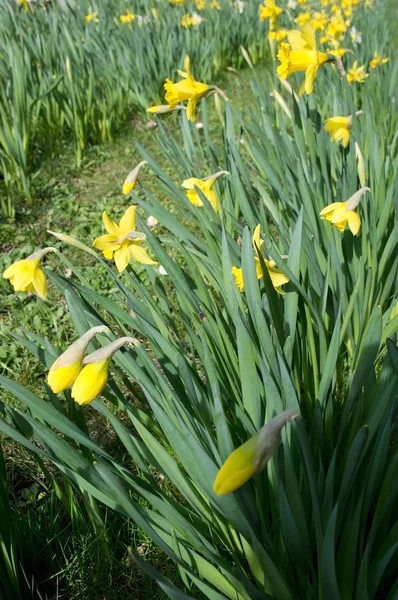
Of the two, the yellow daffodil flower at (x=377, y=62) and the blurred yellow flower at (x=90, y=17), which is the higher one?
the blurred yellow flower at (x=90, y=17)

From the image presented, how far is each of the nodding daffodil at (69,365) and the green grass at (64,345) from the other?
0.52 metres

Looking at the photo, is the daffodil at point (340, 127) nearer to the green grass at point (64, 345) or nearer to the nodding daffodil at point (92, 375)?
the green grass at point (64, 345)

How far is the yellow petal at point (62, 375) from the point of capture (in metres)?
0.92

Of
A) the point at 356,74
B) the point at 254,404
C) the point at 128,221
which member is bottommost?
the point at 254,404

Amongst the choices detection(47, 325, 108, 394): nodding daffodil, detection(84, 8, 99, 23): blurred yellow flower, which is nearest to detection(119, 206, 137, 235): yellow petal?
detection(47, 325, 108, 394): nodding daffodil

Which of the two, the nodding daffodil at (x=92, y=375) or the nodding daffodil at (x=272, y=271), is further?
the nodding daffodil at (x=272, y=271)

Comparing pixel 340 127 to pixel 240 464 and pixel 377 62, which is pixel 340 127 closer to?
pixel 240 464

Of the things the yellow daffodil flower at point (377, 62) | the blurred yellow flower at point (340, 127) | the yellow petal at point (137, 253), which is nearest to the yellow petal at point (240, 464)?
the yellow petal at point (137, 253)

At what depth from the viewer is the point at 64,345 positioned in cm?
209

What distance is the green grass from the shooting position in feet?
4.03

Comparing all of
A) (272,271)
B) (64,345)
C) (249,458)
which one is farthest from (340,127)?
(249,458)

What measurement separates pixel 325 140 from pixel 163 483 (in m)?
1.37

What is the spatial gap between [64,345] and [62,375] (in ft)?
3.99

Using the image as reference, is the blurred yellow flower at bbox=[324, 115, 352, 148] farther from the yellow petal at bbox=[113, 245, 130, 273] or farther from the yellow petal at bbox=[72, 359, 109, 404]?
the yellow petal at bbox=[72, 359, 109, 404]
